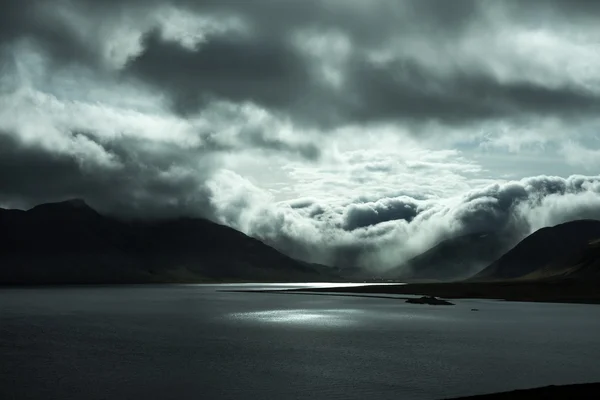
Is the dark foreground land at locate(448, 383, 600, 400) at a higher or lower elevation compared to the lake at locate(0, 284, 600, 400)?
higher

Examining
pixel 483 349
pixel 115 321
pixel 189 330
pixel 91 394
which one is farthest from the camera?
pixel 115 321

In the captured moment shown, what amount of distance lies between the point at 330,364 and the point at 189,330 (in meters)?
49.0

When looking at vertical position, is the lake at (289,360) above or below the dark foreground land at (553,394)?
below

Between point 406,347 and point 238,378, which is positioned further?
point 406,347

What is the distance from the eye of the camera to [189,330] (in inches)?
4267

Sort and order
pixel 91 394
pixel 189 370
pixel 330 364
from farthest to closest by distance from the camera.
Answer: pixel 330 364 < pixel 189 370 < pixel 91 394

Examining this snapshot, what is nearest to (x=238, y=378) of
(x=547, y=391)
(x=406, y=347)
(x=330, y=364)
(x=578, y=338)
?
(x=330, y=364)

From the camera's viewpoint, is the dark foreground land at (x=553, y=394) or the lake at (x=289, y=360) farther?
the lake at (x=289, y=360)

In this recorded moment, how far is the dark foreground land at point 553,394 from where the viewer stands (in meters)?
42.5

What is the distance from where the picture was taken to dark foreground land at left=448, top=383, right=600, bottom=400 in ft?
139

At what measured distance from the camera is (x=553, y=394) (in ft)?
142

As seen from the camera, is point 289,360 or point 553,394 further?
point 289,360

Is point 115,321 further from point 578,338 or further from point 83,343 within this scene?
point 578,338

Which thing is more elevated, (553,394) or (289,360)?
(553,394)
